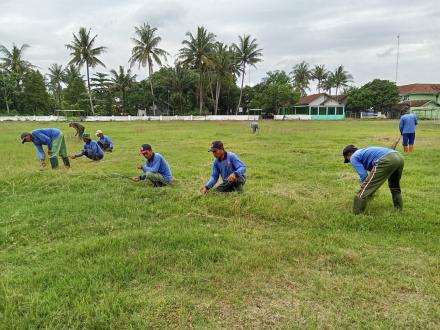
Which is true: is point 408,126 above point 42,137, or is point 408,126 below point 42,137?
below

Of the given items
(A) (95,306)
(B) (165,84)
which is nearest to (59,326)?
Answer: (A) (95,306)

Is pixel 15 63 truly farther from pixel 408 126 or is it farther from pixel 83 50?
pixel 408 126

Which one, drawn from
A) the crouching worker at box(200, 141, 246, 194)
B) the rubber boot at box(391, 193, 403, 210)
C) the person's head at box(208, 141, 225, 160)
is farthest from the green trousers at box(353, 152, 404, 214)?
the person's head at box(208, 141, 225, 160)

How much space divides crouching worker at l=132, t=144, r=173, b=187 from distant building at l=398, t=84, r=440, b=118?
180ft

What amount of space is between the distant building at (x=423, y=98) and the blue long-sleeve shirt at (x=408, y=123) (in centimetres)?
4698

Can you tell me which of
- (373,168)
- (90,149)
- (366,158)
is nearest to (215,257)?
(373,168)

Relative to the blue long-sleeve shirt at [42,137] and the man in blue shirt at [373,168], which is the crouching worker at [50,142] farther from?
the man in blue shirt at [373,168]

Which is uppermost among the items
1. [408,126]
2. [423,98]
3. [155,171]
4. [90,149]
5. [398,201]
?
[423,98]

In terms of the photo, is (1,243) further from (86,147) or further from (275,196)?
(86,147)

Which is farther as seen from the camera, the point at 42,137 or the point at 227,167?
the point at 42,137

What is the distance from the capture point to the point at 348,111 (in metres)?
63.7

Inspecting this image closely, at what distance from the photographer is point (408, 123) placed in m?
11.8

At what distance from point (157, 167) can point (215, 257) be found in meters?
3.25

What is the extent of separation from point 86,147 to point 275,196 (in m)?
7.32
